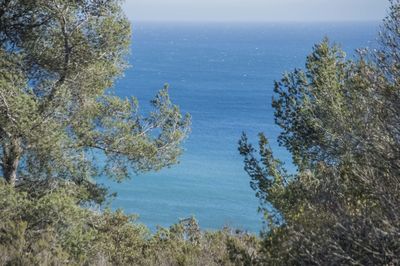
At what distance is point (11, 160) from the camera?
944cm

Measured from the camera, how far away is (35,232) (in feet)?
28.5

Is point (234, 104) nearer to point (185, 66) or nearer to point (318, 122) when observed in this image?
point (185, 66)

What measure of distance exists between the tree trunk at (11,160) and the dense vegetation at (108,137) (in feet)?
0.08

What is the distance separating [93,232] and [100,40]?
309 centimetres

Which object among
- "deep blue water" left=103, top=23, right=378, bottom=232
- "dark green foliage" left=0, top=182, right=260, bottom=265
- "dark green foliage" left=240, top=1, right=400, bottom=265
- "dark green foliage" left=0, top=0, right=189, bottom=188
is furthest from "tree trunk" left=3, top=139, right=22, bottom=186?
"deep blue water" left=103, top=23, right=378, bottom=232

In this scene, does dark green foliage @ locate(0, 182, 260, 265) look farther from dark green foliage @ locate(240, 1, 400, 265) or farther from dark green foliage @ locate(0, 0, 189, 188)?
dark green foliage @ locate(240, 1, 400, 265)

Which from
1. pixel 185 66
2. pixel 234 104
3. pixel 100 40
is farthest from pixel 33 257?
pixel 185 66

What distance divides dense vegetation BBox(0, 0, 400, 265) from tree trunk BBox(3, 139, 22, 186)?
3cm

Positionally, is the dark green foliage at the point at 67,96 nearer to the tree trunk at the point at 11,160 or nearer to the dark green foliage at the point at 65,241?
the tree trunk at the point at 11,160

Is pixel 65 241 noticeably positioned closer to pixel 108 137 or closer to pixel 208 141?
pixel 108 137

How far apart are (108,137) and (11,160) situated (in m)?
1.65

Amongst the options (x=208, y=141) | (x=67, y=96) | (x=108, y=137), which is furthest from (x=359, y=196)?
(x=208, y=141)

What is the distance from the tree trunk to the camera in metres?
9.05

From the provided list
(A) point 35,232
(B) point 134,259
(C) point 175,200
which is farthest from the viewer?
(C) point 175,200
